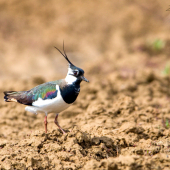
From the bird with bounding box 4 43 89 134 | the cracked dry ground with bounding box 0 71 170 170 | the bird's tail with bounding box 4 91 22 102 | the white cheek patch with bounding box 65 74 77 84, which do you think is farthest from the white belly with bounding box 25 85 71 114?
the bird's tail with bounding box 4 91 22 102

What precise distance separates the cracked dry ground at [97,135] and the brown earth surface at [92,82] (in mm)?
13

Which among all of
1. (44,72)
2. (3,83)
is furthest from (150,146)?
(44,72)

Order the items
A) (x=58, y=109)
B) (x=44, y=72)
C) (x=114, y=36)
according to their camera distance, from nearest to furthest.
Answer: (x=58, y=109) → (x=44, y=72) → (x=114, y=36)

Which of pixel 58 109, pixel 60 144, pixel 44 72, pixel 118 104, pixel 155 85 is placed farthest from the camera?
pixel 44 72

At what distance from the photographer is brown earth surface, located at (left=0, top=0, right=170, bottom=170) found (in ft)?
15.5

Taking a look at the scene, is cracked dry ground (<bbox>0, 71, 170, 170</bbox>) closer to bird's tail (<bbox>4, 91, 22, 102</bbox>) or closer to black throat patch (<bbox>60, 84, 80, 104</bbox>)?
black throat patch (<bbox>60, 84, 80, 104</bbox>)

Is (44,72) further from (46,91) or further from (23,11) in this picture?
(46,91)

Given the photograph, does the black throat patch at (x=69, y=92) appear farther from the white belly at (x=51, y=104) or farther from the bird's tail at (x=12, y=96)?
the bird's tail at (x=12, y=96)

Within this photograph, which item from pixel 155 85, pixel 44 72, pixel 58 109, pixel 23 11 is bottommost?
pixel 58 109

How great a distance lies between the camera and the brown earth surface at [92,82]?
4711 millimetres

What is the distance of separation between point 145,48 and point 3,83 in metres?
6.27

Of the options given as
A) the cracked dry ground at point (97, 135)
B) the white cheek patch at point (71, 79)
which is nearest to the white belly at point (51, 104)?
the white cheek patch at point (71, 79)

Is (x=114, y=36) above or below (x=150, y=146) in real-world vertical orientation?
above

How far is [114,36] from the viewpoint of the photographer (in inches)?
611
